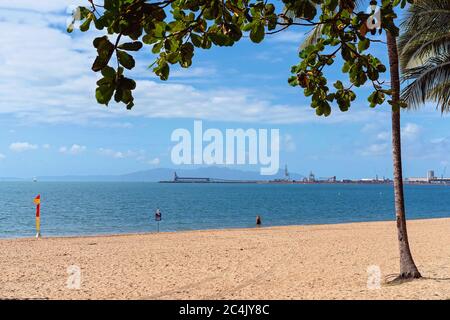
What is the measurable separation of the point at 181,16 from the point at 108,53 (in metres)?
0.99

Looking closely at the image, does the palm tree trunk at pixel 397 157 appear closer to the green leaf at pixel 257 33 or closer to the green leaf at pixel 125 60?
the green leaf at pixel 257 33

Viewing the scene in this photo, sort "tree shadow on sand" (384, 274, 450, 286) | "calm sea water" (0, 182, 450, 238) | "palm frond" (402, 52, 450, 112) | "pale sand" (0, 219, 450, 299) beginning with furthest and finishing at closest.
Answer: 1. "calm sea water" (0, 182, 450, 238)
2. "palm frond" (402, 52, 450, 112)
3. "tree shadow on sand" (384, 274, 450, 286)
4. "pale sand" (0, 219, 450, 299)

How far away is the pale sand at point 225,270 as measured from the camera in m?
9.59

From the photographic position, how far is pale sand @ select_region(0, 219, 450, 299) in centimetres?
959

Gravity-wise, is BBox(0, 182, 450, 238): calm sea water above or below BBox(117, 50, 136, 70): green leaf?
below

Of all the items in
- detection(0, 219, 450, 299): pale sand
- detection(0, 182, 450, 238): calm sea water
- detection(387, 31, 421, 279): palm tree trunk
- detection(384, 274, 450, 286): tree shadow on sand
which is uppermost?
detection(387, 31, 421, 279): palm tree trunk

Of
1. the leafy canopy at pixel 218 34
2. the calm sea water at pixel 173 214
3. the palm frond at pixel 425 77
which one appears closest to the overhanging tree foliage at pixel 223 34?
the leafy canopy at pixel 218 34

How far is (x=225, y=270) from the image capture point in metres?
12.6

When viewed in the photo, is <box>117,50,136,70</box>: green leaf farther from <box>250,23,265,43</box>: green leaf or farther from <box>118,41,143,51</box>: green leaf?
<box>250,23,265,43</box>: green leaf

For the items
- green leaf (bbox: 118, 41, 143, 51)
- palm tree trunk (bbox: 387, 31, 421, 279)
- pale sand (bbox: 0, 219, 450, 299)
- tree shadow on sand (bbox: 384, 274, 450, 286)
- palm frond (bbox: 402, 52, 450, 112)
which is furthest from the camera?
palm frond (bbox: 402, 52, 450, 112)

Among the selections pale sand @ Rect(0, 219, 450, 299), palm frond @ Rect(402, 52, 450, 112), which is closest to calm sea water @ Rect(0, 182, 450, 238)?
pale sand @ Rect(0, 219, 450, 299)

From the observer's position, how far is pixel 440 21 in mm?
11711

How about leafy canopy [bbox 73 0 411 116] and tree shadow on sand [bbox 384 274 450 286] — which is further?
tree shadow on sand [bbox 384 274 450 286]
